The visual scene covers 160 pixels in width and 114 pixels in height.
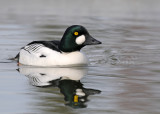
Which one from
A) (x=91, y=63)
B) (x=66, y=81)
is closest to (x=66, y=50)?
(x=91, y=63)

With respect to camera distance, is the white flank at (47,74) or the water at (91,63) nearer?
the water at (91,63)

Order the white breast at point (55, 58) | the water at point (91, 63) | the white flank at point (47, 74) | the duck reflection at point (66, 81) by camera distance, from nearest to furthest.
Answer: the water at point (91, 63)
the duck reflection at point (66, 81)
the white flank at point (47, 74)
the white breast at point (55, 58)

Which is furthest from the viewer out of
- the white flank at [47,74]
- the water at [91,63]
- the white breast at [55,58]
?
the white breast at [55,58]

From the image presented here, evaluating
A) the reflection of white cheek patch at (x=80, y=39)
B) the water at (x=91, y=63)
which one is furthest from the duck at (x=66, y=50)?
the water at (x=91, y=63)

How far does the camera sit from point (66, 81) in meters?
8.34

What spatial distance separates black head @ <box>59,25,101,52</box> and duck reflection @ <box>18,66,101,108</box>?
1.89ft

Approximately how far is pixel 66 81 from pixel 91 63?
222 centimetres

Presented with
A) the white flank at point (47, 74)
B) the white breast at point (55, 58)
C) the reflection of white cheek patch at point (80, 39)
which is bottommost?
the white flank at point (47, 74)

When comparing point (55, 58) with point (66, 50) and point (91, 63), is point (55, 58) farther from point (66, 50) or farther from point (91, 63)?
point (91, 63)

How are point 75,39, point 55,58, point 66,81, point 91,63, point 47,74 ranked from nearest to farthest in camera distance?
point 66,81
point 47,74
point 55,58
point 75,39
point 91,63

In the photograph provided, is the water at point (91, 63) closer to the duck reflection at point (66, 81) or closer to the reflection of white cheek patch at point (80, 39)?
the duck reflection at point (66, 81)

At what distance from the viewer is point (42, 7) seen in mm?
20469

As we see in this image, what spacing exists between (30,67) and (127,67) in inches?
75.5

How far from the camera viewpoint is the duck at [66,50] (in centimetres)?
991
